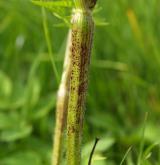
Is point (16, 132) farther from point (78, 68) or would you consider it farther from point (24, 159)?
point (78, 68)

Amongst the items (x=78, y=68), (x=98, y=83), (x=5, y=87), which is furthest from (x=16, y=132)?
(x=78, y=68)

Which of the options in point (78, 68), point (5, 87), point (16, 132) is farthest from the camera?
point (5, 87)

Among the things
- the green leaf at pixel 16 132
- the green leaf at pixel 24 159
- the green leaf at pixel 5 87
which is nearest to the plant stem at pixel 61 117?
the green leaf at pixel 24 159

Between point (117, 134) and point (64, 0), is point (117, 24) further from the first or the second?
point (64, 0)

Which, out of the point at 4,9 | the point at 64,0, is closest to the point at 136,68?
the point at 4,9

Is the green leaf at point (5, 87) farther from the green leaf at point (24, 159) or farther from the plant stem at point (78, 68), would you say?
the plant stem at point (78, 68)

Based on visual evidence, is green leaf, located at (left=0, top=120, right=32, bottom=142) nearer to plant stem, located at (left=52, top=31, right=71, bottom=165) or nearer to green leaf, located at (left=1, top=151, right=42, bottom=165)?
green leaf, located at (left=1, top=151, right=42, bottom=165)
